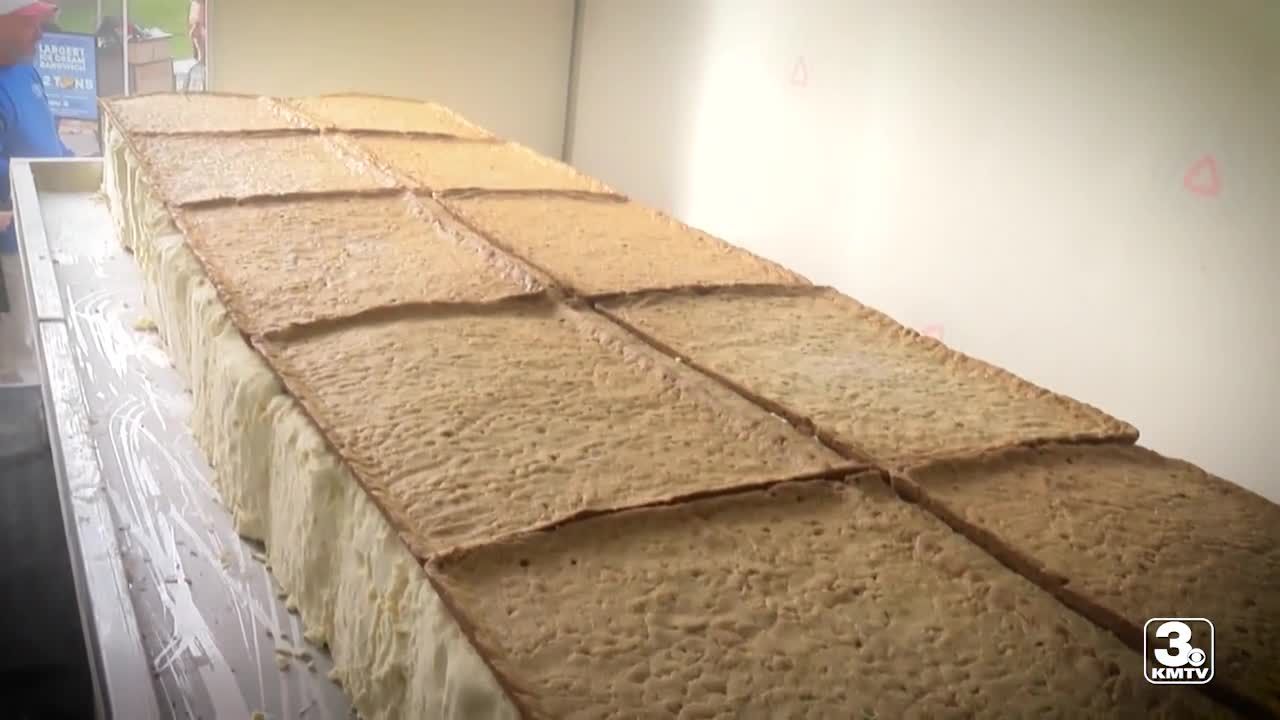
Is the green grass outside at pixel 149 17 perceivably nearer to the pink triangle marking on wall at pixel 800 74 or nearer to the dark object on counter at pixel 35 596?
the dark object on counter at pixel 35 596

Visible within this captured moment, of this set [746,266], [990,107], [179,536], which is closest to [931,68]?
[990,107]

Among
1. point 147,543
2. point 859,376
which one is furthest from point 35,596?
point 859,376

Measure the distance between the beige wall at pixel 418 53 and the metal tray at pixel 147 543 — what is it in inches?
55.3

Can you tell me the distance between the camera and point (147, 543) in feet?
4.94

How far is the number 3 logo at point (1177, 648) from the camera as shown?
3.02 ft

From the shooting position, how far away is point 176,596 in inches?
55.2

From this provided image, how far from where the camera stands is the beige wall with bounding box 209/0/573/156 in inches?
140

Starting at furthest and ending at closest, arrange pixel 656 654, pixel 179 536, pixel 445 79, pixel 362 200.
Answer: pixel 445 79, pixel 362 200, pixel 179 536, pixel 656 654

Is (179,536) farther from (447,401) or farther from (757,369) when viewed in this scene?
(757,369)

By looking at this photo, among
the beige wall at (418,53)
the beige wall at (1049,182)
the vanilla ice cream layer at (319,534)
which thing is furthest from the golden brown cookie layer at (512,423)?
the beige wall at (418,53)

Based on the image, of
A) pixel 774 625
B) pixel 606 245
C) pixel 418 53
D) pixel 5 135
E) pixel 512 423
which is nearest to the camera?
pixel 774 625

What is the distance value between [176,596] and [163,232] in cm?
78

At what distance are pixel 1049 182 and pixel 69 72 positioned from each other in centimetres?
281

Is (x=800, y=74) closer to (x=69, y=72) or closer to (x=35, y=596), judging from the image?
(x=69, y=72)
